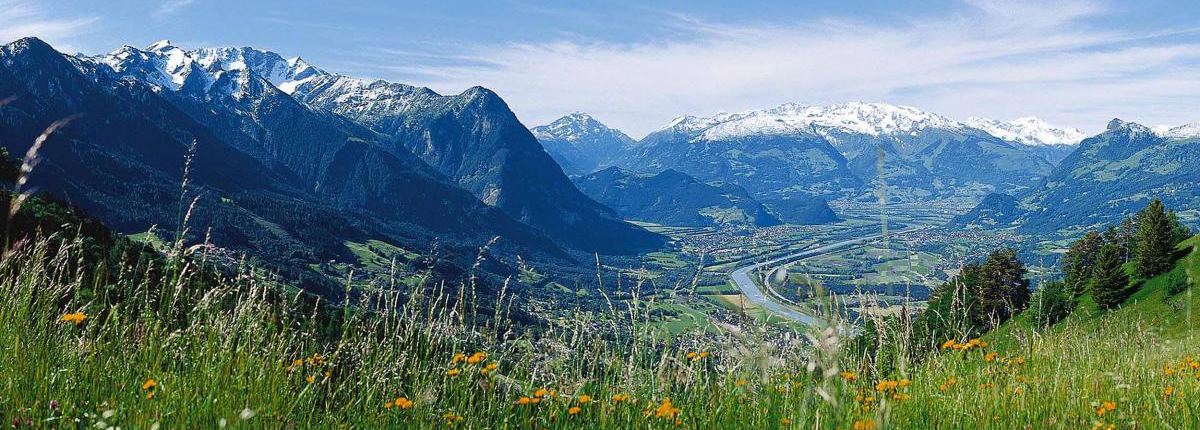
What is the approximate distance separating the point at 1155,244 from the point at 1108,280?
7.98 metres

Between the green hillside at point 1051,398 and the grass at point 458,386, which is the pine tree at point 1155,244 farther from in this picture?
the grass at point 458,386

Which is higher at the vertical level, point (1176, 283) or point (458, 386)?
point (458, 386)

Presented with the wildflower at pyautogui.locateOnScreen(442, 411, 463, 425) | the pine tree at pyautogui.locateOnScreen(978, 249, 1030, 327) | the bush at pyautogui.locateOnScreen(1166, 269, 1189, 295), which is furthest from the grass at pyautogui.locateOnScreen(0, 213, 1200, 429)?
the pine tree at pyautogui.locateOnScreen(978, 249, 1030, 327)

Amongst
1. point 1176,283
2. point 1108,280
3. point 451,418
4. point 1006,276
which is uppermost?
point 451,418

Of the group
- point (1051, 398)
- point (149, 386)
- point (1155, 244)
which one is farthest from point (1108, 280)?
point (149, 386)

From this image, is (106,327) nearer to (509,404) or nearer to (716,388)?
(509,404)

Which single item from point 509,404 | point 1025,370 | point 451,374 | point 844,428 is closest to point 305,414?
point 451,374

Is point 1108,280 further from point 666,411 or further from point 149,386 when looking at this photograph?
point 149,386

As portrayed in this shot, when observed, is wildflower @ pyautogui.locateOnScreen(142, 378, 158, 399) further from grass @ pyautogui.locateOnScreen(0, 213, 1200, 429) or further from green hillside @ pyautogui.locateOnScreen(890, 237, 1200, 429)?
green hillside @ pyautogui.locateOnScreen(890, 237, 1200, 429)

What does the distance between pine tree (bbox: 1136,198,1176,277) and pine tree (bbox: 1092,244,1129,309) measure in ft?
12.8

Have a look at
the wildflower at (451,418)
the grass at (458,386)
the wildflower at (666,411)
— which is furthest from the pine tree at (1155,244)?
the wildflower at (451,418)

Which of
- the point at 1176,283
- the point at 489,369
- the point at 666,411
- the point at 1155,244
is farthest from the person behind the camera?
the point at 1155,244

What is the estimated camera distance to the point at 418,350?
5613mm

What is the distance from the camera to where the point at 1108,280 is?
6125 centimetres
